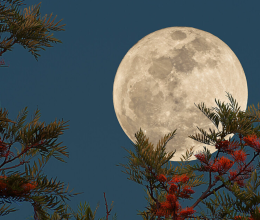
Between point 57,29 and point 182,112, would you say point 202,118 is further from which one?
point 57,29

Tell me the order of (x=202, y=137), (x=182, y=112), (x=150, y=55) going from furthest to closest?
(x=150, y=55), (x=182, y=112), (x=202, y=137)

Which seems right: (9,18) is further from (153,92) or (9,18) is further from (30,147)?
(153,92)

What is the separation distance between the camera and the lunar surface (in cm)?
663

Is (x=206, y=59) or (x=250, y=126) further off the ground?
(x=206, y=59)

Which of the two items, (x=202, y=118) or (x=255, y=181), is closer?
(x=255, y=181)

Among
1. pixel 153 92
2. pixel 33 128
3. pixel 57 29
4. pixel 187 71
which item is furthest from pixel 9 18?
pixel 187 71

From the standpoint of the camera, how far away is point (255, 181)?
173 inches

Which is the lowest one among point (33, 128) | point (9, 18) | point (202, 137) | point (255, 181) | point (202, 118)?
point (255, 181)

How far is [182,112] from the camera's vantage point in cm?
660

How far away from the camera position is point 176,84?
6.70 meters

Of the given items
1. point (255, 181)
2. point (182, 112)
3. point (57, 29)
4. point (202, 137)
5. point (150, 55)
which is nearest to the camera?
point (255, 181)

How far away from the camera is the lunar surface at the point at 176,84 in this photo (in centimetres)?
663

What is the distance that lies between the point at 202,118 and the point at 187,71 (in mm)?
979

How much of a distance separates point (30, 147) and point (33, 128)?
0.87 ft
